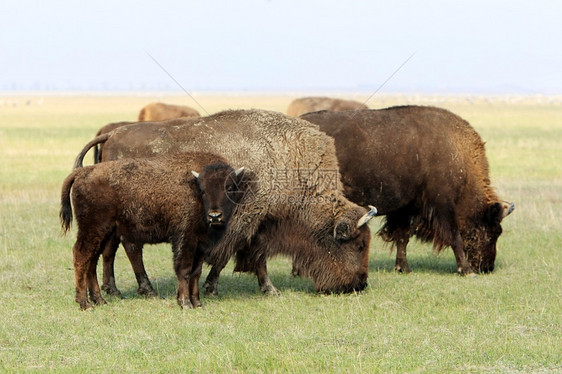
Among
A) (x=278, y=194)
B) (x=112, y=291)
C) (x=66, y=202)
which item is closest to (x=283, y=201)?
(x=278, y=194)

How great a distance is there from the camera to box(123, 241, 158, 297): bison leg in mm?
9062

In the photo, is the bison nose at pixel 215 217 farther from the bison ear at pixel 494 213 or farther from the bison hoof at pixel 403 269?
the bison ear at pixel 494 213

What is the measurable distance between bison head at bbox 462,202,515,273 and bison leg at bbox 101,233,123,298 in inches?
197

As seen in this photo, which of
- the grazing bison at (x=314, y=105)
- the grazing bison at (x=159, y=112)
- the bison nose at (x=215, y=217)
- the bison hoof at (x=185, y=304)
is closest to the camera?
the bison nose at (x=215, y=217)

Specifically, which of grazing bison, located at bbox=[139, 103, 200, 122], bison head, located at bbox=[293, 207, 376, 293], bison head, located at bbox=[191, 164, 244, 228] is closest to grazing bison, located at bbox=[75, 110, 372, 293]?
bison head, located at bbox=[293, 207, 376, 293]

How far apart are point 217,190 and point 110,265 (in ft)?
6.28

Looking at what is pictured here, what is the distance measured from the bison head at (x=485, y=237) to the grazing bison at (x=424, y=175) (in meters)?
0.01

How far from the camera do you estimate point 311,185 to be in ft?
30.5

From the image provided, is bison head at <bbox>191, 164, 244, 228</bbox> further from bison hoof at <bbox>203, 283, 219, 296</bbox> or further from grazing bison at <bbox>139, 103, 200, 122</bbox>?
grazing bison at <bbox>139, 103, 200, 122</bbox>

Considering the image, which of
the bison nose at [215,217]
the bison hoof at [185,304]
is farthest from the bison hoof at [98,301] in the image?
the bison nose at [215,217]

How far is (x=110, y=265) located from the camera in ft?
30.2

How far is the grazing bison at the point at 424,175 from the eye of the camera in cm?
1070

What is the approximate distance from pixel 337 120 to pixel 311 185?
1863mm

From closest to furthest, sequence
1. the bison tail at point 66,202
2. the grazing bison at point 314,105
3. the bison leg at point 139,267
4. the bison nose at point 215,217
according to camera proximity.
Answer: the bison nose at point 215,217 → the bison tail at point 66,202 → the bison leg at point 139,267 → the grazing bison at point 314,105
